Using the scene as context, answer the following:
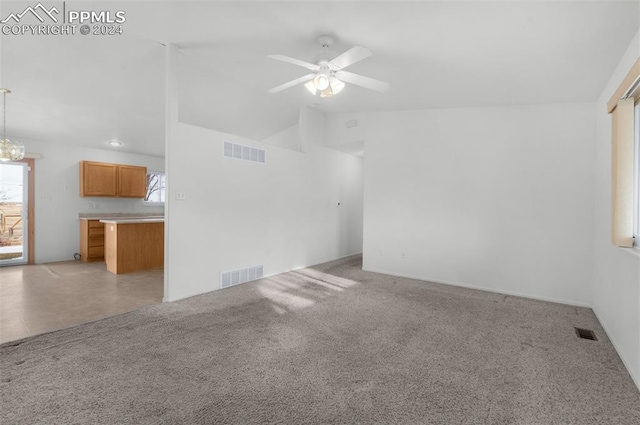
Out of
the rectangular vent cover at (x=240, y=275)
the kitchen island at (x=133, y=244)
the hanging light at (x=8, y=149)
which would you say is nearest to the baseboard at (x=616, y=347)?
the rectangular vent cover at (x=240, y=275)

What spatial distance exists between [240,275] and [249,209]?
98cm

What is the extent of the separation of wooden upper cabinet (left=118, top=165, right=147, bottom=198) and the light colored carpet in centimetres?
446

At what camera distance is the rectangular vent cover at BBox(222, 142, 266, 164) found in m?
4.08

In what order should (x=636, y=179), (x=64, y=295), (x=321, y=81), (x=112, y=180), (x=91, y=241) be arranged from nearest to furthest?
(x=636, y=179), (x=321, y=81), (x=64, y=295), (x=91, y=241), (x=112, y=180)

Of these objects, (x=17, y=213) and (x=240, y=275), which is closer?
(x=240, y=275)

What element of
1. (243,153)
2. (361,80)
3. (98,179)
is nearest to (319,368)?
(361,80)

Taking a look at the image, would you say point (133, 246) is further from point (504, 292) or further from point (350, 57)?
point (504, 292)

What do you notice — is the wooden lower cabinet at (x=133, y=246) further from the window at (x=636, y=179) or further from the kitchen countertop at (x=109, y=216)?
the window at (x=636, y=179)

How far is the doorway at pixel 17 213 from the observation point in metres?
5.39

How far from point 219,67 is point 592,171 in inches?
188

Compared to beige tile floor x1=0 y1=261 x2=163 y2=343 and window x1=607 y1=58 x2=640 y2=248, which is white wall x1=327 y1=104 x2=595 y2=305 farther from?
beige tile floor x1=0 y1=261 x2=163 y2=343

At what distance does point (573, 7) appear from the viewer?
2074mm

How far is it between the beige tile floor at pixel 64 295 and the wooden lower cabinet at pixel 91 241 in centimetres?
63

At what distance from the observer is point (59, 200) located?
5918 millimetres
